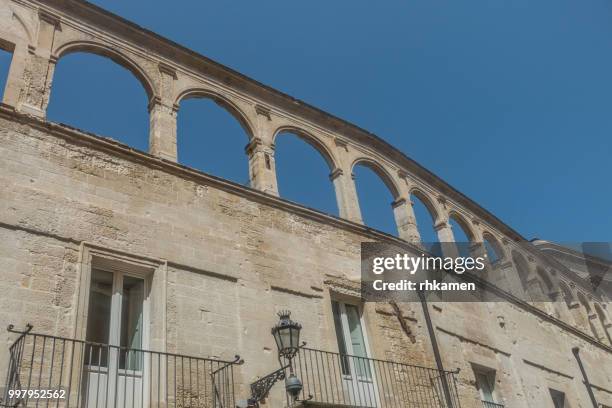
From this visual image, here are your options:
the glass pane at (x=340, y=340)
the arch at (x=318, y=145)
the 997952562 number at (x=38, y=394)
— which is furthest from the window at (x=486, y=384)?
the 997952562 number at (x=38, y=394)

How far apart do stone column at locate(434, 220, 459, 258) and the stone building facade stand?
132 cm

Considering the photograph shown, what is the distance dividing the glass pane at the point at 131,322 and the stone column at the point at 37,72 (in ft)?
8.41

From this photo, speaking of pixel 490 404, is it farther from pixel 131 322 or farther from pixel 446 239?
pixel 131 322

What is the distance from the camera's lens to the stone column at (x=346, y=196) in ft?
35.8

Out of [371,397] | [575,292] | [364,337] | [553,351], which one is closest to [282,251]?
[364,337]

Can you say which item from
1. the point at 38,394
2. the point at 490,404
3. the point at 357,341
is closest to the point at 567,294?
the point at 490,404

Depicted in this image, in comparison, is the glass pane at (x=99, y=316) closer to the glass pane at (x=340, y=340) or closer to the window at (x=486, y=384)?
the glass pane at (x=340, y=340)

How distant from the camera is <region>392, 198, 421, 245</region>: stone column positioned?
12133mm

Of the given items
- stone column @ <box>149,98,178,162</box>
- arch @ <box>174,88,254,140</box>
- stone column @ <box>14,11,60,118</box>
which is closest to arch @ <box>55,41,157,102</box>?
stone column @ <box>149,98,178,162</box>

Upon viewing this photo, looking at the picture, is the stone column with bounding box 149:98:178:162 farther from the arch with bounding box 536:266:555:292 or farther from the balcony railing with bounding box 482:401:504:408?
the arch with bounding box 536:266:555:292

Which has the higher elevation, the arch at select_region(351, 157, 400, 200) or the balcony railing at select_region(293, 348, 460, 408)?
the arch at select_region(351, 157, 400, 200)

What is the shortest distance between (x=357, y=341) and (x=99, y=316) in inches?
157

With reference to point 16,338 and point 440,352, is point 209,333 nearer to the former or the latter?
point 16,338

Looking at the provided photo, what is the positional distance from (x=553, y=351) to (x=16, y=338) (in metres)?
12.1
